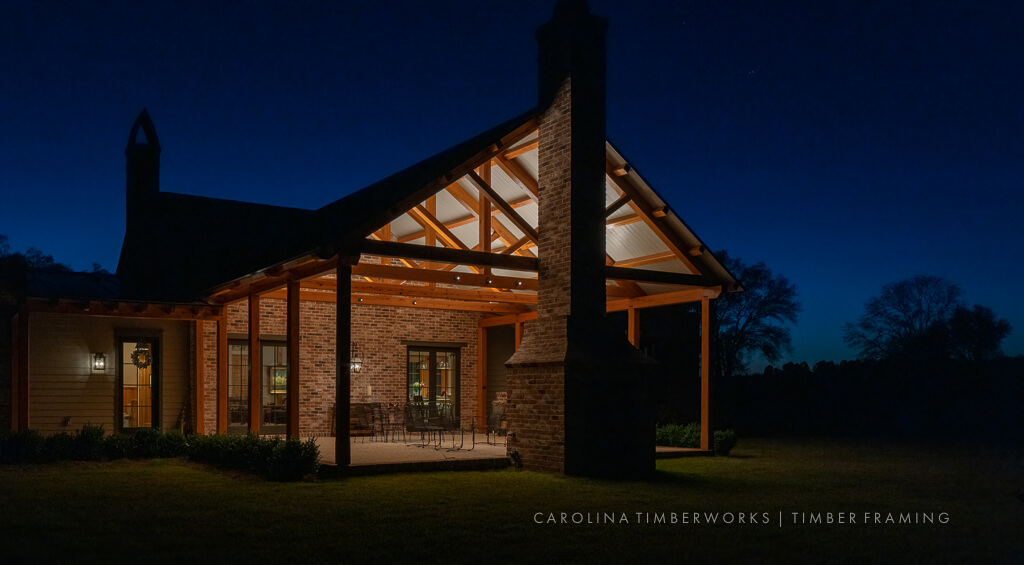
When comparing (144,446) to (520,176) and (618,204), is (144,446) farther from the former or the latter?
(618,204)

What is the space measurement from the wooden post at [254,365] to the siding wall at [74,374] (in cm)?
301

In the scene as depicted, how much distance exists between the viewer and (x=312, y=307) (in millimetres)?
18141

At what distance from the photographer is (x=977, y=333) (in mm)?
31234

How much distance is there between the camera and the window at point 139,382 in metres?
15.9

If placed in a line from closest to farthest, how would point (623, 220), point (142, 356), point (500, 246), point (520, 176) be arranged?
point (520, 176), point (623, 220), point (142, 356), point (500, 246)

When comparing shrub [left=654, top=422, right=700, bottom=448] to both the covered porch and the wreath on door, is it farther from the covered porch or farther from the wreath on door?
the wreath on door

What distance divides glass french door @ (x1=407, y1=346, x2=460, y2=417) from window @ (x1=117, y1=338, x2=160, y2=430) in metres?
5.37

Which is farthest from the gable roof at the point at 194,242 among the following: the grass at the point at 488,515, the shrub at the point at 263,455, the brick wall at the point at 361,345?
the grass at the point at 488,515

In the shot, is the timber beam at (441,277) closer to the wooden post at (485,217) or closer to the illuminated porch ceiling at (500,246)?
the illuminated porch ceiling at (500,246)

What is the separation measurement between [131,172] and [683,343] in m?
14.8

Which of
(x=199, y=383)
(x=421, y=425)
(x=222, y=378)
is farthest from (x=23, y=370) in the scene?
(x=421, y=425)

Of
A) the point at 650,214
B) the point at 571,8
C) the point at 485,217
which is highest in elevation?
the point at 571,8

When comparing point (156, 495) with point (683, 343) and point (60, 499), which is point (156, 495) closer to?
point (60, 499)

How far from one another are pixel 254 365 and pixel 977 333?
2726 centimetres
